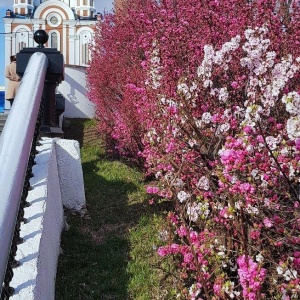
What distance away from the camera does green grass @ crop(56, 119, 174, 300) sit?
13.6ft

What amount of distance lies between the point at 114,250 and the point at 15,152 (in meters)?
2.15

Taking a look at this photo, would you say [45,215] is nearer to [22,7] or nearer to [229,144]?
[229,144]

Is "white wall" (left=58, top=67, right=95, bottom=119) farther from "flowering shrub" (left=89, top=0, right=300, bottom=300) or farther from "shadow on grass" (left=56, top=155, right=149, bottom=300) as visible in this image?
"flowering shrub" (left=89, top=0, right=300, bottom=300)

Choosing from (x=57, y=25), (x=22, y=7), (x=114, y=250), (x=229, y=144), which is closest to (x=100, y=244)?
(x=114, y=250)

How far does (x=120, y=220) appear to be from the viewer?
5559 millimetres

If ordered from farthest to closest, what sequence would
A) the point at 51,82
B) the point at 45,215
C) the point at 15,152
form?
the point at 51,82
the point at 45,215
the point at 15,152

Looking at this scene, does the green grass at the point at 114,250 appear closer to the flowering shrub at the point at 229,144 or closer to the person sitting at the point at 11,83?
the flowering shrub at the point at 229,144

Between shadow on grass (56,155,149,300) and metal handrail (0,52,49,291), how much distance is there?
4.01 feet

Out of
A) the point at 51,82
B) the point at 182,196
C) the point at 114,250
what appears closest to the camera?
the point at 182,196

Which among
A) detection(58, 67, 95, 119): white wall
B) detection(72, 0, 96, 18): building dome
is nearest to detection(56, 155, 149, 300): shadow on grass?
detection(58, 67, 95, 119): white wall

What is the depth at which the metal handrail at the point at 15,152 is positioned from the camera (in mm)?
2299

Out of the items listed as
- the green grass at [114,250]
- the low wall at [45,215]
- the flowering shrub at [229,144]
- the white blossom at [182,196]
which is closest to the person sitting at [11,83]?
the green grass at [114,250]

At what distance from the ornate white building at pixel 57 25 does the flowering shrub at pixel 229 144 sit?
47278 mm

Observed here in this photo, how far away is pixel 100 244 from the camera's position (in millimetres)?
4922
